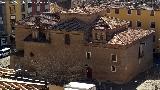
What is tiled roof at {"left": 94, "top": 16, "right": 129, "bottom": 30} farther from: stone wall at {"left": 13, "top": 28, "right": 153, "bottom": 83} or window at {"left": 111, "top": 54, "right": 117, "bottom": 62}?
window at {"left": 111, "top": 54, "right": 117, "bottom": 62}

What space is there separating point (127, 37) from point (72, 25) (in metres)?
7.40

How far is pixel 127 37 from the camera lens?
52.2 m

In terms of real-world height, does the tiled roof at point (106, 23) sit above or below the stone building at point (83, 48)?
above

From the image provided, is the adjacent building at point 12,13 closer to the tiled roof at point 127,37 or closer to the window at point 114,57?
the tiled roof at point 127,37

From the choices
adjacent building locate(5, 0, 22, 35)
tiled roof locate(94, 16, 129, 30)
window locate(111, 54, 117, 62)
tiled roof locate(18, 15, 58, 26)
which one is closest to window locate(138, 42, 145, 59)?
tiled roof locate(94, 16, 129, 30)

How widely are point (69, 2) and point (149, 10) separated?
33.0m

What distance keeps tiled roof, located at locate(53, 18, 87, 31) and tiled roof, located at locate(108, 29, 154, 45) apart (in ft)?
14.3

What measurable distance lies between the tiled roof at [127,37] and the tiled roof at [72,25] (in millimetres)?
4353

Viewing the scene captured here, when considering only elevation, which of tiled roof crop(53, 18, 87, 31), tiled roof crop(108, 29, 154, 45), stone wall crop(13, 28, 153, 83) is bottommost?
stone wall crop(13, 28, 153, 83)

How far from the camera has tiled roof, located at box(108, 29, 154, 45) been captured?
49.8 m

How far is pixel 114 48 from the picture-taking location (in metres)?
49.4

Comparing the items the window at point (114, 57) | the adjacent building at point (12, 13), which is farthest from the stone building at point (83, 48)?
the adjacent building at point (12, 13)

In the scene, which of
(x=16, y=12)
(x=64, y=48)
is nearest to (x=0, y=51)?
(x=16, y=12)

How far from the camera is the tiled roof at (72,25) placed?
51.5 m
